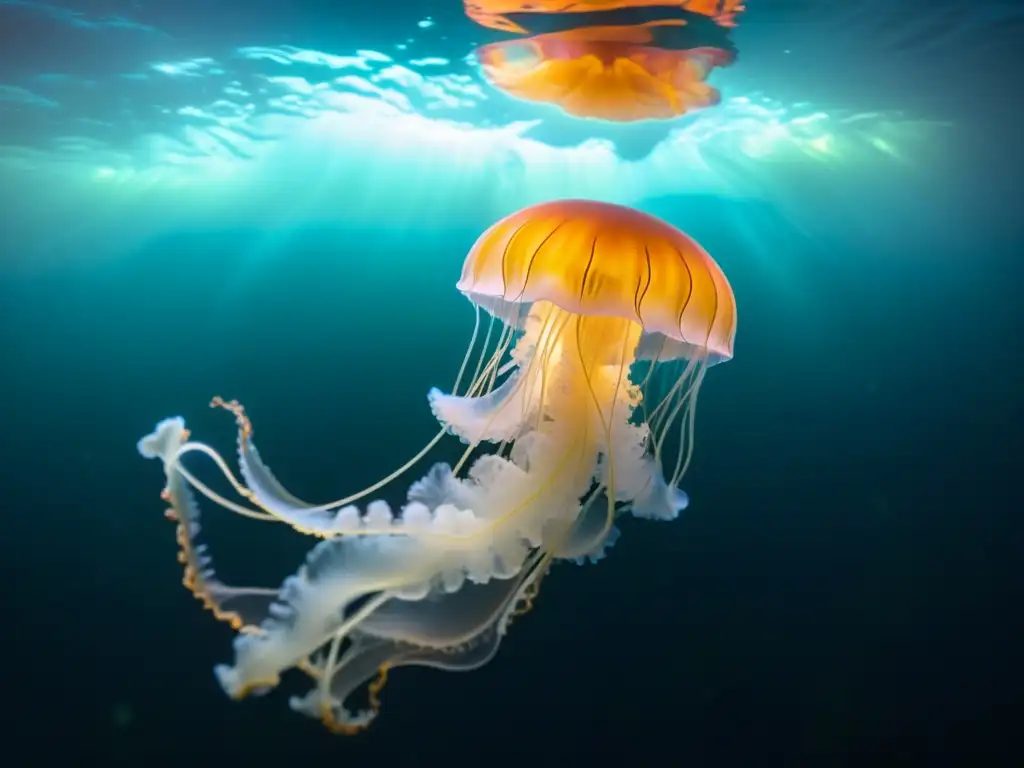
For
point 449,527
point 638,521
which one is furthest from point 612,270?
point 638,521

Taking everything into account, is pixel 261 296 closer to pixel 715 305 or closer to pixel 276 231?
pixel 276 231

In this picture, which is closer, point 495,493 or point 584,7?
point 495,493

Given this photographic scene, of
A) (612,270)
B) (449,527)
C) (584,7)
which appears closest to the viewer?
(449,527)

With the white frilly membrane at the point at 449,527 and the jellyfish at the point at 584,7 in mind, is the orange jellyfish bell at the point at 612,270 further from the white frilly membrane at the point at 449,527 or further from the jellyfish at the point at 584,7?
the jellyfish at the point at 584,7

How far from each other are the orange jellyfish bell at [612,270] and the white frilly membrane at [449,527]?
0.26m

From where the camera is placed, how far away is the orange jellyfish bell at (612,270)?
6.48 ft

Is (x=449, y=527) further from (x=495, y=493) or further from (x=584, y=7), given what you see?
(x=584, y=7)

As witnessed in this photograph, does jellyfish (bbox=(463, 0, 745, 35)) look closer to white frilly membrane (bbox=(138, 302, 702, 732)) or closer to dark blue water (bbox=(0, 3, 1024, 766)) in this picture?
dark blue water (bbox=(0, 3, 1024, 766))

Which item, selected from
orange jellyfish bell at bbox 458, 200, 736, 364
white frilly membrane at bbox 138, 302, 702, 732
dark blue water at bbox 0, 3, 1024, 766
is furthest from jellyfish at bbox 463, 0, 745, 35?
white frilly membrane at bbox 138, 302, 702, 732

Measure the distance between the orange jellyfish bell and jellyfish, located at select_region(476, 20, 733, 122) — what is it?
92.8 inches

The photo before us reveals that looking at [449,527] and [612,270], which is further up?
[612,270]

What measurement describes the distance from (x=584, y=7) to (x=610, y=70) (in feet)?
3.64

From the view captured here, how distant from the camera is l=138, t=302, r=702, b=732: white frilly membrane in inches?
66.7

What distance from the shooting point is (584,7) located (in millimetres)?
3555
